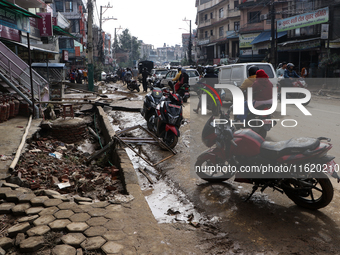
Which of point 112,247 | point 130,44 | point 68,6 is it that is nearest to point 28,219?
point 112,247

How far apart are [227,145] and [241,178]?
19.1 inches

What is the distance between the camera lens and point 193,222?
11.6 ft

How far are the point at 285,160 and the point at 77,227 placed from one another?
7.89 ft

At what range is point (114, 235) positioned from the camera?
282 cm

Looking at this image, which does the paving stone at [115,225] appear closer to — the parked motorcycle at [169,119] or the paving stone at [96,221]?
the paving stone at [96,221]

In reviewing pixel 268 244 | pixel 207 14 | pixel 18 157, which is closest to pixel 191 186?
pixel 268 244

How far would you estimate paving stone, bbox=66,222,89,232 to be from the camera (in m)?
2.88

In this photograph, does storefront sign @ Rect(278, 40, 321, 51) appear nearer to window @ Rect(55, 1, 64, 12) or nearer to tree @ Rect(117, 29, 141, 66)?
window @ Rect(55, 1, 64, 12)

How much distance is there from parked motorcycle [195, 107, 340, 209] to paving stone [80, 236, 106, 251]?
2.05 m

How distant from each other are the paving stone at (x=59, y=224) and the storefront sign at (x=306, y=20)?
2191 cm

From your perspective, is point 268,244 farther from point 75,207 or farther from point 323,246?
point 75,207

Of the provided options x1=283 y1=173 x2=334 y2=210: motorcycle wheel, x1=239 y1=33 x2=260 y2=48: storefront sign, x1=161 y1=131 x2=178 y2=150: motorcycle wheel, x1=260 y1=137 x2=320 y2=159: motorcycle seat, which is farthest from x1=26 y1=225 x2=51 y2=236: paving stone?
x1=239 y1=33 x2=260 y2=48: storefront sign

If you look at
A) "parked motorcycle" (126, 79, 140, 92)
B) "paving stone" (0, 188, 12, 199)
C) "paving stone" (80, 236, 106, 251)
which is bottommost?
"paving stone" (80, 236, 106, 251)

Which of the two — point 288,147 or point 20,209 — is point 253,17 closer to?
point 288,147
